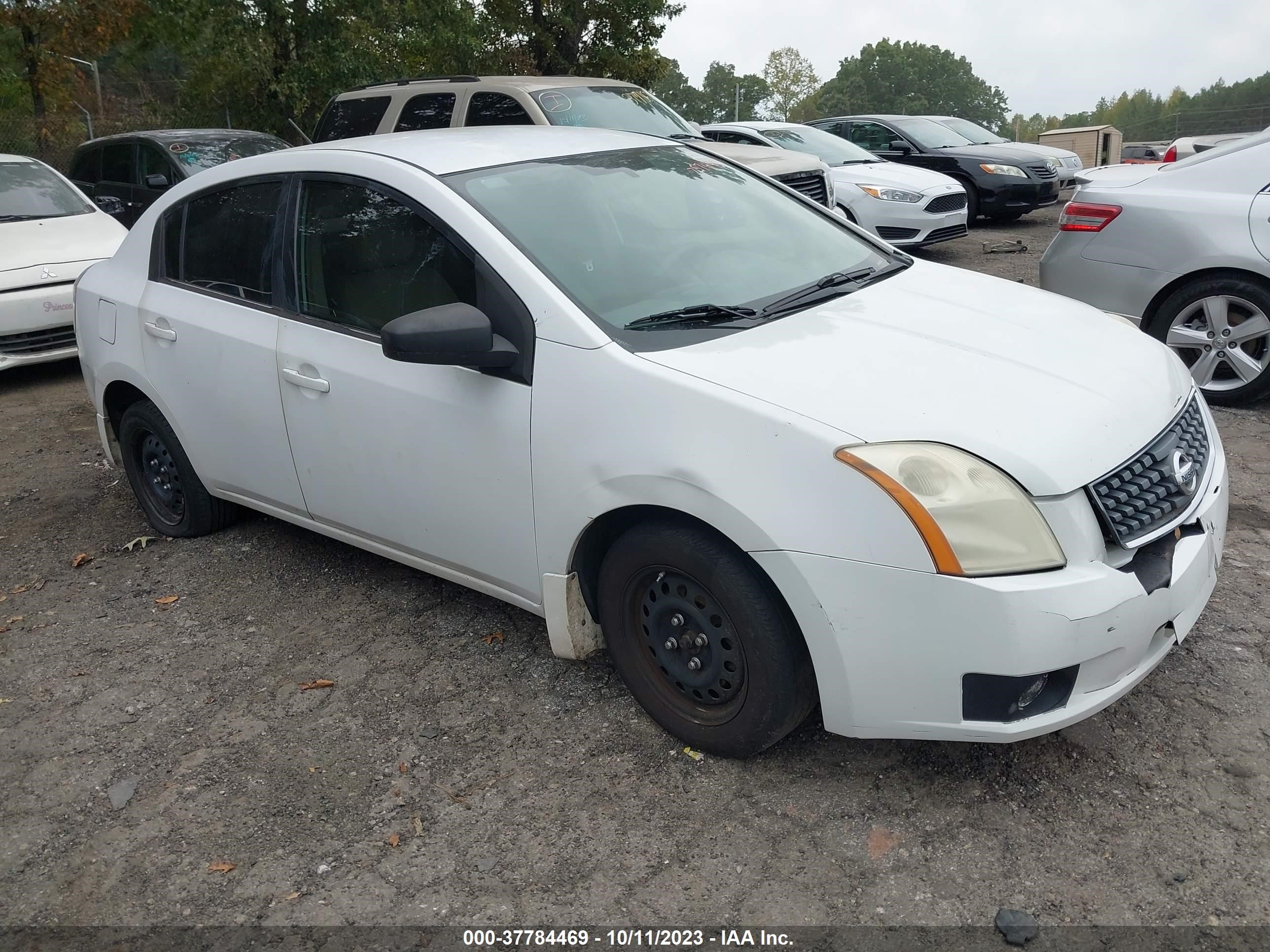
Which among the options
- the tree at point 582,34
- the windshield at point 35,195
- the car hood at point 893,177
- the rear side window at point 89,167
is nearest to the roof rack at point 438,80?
the windshield at point 35,195

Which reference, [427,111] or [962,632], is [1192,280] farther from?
[427,111]

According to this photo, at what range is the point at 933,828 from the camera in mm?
2734

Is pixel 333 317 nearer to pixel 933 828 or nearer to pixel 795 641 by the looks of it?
pixel 795 641

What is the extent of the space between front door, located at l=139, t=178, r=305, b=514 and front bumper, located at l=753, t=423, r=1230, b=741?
2168 mm

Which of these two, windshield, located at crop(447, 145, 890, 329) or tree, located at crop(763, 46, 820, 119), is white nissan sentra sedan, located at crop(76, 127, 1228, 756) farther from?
tree, located at crop(763, 46, 820, 119)

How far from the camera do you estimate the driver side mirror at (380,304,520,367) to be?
296 centimetres

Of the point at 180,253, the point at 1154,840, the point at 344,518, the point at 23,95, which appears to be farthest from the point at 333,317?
the point at 23,95

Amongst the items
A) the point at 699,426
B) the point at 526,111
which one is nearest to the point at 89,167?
the point at 526,111

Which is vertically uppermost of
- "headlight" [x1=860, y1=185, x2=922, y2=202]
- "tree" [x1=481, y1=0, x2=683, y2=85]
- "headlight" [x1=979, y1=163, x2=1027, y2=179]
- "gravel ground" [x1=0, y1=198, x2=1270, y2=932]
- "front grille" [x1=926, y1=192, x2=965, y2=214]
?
"tree" [x1=481, y1=0, x2=683, y2=85]

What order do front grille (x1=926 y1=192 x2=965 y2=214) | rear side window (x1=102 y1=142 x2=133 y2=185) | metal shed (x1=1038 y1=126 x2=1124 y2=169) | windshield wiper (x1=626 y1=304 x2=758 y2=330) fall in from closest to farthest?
windshield wiper (x1=626 y1=304 x2=758 y2=330)
front grille (x1=926 y1=192 x2=965 y2=214)
rear side window (x1=102 y1=142 x2=133 y2=185)
metal shed (x1=1038 y1=126 x2=1124 y2=169)

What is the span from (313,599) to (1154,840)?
3.03 m

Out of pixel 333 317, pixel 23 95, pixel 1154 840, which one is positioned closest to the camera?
pixel 1154 840

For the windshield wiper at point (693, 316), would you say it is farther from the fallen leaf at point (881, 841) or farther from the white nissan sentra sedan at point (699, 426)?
the fallen leaf at point (881, 841)

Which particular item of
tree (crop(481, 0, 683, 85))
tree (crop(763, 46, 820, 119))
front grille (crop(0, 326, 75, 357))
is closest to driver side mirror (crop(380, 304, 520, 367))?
front grille (crop(0, 326, 75, 357))
